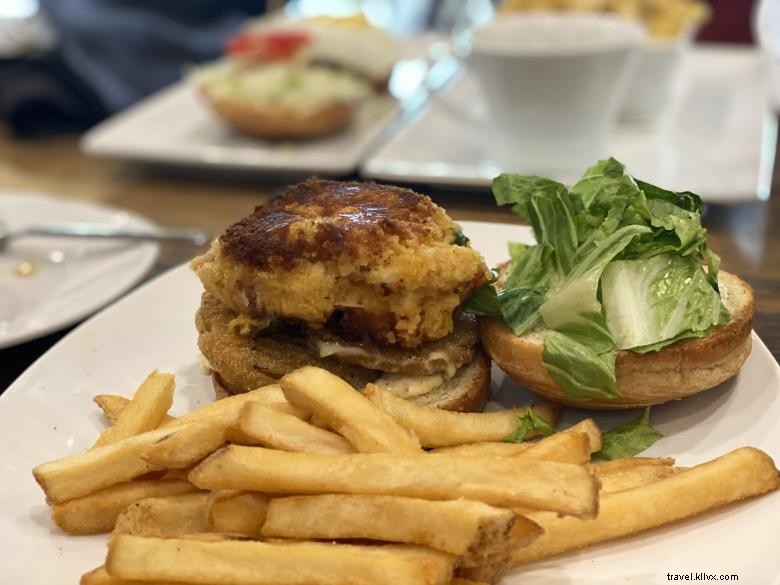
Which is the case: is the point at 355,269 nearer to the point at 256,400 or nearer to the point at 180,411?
the point at 256,400

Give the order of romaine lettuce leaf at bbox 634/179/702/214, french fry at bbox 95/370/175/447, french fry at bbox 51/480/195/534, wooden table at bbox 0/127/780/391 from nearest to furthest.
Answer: french fry at bbox 51/480/195/534, french fry at bbox 95/370/175/447, romaine lettuce leaf at bbox 634/179/702/214, wooden table at bbox 0/127/780/391

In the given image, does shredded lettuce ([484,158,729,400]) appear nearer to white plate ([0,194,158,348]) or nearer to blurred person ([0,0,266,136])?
white plate ([0,194,158,348])

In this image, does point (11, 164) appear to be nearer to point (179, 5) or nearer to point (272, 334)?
point (179, 5)

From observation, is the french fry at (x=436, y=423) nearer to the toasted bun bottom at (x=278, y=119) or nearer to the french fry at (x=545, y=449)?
the french fry at (x=545, y=449)

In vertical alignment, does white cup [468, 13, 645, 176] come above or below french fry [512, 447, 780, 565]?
below

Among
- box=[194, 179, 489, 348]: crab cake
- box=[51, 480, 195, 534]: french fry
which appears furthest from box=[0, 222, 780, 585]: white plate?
box=[194, 179, 489, 348]: crab cake
